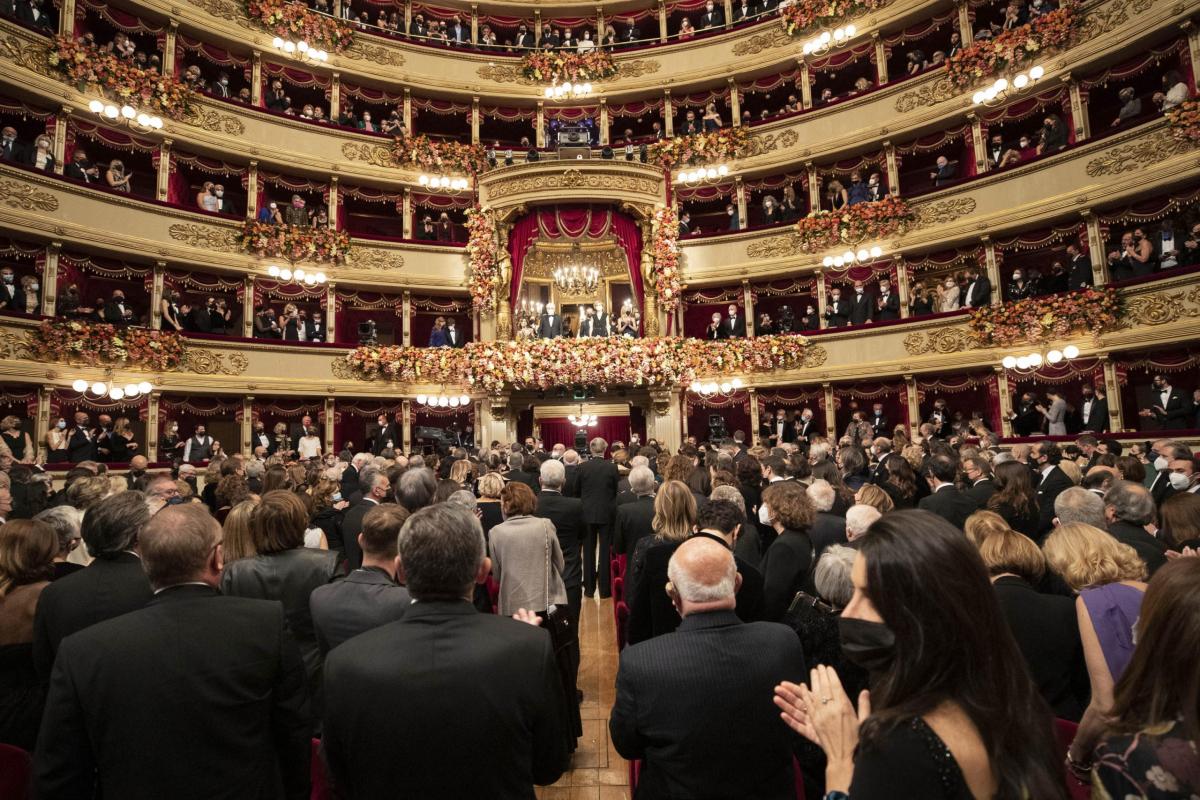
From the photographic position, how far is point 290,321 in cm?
1650

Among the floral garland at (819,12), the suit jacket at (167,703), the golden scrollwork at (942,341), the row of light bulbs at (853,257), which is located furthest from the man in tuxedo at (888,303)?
the suit jacket at (167,703)

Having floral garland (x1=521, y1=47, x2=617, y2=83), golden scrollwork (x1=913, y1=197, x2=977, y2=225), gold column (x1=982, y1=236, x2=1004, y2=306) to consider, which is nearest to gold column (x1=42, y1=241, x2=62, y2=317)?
floral garland (x1=521, y1=47, x2=617, y2=83)

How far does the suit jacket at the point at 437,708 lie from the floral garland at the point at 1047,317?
14.0m

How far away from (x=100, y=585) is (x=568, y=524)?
139 inches

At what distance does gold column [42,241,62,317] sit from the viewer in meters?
12.8

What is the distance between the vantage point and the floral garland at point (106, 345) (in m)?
12.2

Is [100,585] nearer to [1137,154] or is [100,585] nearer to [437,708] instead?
[437,708]

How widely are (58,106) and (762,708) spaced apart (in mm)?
17599

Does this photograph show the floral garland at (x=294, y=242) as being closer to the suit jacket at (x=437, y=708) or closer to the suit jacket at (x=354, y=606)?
the suit jacket at (x=354, y=606)

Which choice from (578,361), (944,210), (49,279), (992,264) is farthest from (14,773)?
(944,210)

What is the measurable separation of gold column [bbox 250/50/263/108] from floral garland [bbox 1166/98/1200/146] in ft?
64.5

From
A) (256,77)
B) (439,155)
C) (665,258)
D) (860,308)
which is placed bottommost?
(860,308)

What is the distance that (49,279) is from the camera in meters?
12.8

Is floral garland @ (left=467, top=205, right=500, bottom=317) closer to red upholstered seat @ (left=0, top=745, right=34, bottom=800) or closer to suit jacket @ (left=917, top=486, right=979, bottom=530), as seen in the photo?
suit jacket @ (left=917, top=486, right=979, bottom=530)
